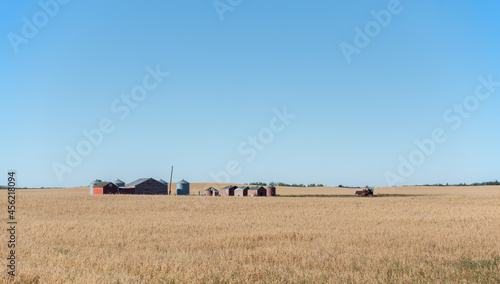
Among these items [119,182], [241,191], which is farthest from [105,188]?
[241,191]

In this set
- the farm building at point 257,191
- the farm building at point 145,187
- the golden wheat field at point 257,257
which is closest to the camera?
the golden wheat field at point 257,257

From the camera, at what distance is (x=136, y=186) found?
9388 cm

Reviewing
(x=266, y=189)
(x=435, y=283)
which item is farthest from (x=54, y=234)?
(x=266, y=189)

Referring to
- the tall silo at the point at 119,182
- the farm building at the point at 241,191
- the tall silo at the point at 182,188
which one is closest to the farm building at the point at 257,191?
the farm building at the point at 241,191

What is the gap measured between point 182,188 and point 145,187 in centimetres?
1369

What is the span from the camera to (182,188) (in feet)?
352

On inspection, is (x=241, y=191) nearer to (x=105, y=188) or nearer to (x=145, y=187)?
(x=145, y=187)

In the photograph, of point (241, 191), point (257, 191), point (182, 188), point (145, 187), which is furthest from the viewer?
point (182, 188)

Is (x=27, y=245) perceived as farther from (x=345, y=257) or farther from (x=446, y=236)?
(x=446, y=236)

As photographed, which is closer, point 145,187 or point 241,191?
point 241,191

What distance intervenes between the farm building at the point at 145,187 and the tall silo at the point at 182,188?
5470 millimetres

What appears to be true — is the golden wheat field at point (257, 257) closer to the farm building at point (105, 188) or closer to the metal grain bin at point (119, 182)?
the farm building at point (105, 188)

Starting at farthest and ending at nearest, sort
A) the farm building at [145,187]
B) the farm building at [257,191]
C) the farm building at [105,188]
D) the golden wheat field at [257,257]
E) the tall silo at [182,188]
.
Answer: the tall silo at [182,188]
the farm building at [145,187]
the farm building at [105,188]
the farm building at [257,191]
the golden wheat field at [257,257]

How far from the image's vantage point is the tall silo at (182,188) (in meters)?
107
